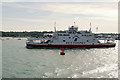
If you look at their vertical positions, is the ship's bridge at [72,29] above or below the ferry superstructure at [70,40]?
above

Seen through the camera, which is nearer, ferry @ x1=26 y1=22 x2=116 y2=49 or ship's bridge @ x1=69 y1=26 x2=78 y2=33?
ferry @ x1=26 y1=22 x2=116 y2=49

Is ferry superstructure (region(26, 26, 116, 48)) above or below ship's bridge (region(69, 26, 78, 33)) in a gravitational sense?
below

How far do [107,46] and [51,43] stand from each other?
82.6 ft

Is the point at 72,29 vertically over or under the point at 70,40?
over

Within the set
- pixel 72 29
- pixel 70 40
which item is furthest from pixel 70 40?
pixel 72 29

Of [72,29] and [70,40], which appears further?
[72,29]

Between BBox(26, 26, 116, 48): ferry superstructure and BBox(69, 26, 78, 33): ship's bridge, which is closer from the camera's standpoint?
BBox(26, 26, 116, 48): ferry superstructure

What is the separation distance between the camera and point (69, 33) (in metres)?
62.8

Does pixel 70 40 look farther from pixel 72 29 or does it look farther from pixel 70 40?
pixel 72 29

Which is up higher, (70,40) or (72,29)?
(72,29)

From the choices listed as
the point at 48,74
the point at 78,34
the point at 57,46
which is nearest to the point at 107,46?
the point at 78,34

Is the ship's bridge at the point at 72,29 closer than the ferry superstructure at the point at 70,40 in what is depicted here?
No

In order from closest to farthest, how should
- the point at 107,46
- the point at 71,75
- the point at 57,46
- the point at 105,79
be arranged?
1. the point at 105,79
2. the point at 71,75
3. the point at 57,46
4. the point at 107,46

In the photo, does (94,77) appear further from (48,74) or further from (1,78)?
(1,78)
